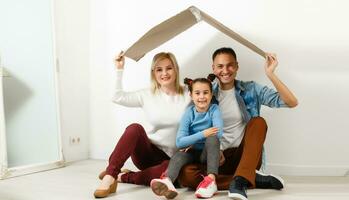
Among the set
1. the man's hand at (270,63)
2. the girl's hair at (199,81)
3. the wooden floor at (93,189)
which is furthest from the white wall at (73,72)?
the man's hand at (270,63)

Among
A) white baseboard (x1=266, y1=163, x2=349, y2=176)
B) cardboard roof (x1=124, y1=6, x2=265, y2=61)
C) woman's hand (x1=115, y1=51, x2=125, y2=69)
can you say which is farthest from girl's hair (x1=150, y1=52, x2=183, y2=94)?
white baseboard (x1=266, y1=163, x2=349, y2=176)

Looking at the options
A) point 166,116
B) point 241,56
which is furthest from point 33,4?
point 241,56

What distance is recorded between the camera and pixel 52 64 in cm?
301

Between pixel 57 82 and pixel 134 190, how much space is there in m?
1.24

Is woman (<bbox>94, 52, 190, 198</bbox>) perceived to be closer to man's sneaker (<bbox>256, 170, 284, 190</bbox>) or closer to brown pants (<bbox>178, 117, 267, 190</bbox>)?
brown pants (<bbox>178, 117, 267, 190</bbox>)

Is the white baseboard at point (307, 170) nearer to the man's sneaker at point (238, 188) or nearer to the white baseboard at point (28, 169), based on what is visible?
the man's sneaker at point (238, 188)

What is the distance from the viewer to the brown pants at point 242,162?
2.06 m

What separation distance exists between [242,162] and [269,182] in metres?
0.30

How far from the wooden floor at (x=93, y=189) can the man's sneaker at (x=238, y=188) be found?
0.10m

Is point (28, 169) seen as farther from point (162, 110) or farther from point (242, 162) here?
point (242, 162)

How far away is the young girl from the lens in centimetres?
207

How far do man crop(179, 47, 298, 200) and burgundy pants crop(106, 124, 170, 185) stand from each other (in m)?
0.23

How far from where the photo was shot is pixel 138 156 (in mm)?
2375

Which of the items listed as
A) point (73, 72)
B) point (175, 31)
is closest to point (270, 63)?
point (175, 31)
